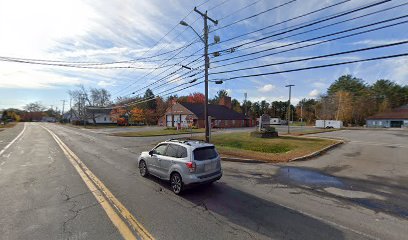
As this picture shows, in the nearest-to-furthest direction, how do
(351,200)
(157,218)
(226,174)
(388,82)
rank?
(157,218) → (351,200) → (226,174) → (388,82)

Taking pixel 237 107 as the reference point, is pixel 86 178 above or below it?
below

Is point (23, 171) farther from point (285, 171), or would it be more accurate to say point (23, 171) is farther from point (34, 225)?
point (285, 171)

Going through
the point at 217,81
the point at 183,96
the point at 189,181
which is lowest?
the point at 189,181

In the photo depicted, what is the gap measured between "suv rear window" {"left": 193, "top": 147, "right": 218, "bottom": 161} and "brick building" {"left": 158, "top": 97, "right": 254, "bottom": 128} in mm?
40102

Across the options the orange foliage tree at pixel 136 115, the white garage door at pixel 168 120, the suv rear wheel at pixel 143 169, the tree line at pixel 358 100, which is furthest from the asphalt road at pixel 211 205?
the tree line at pixel 358 100

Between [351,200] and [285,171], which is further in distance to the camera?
[285,171]

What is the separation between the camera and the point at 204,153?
293 inches

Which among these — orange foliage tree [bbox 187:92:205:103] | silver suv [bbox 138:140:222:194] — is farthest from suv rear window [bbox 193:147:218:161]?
orange foliage tree [bbox 187:92:205:103]

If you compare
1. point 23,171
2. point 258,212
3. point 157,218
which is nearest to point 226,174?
point 258,212

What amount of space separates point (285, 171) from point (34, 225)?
30.5 ft

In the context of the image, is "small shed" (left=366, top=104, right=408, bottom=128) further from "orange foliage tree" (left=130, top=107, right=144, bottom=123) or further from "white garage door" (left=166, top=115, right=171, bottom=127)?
"orange foliage tree" (left=130, top=107, right=144, bottom=123)

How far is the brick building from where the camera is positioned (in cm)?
5131

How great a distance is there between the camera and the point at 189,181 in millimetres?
6855

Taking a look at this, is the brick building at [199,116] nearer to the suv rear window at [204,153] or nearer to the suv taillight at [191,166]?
the suv rear window at [204,153]
